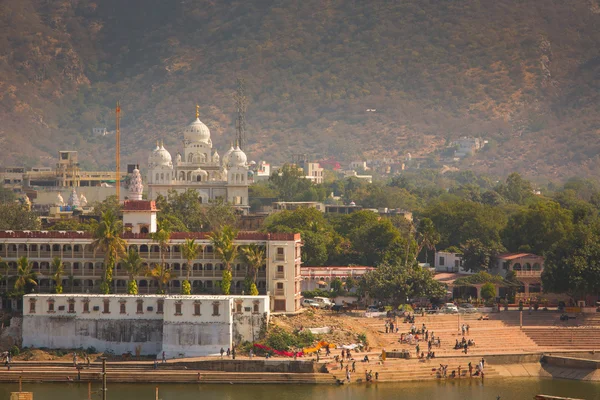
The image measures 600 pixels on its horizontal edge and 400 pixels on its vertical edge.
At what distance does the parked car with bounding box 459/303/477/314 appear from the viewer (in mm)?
77938

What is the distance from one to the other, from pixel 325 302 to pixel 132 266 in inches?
458

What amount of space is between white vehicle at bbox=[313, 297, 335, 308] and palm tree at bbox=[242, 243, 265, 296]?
5.96 metres

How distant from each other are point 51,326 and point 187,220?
3903cm

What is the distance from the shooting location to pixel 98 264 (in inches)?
2990

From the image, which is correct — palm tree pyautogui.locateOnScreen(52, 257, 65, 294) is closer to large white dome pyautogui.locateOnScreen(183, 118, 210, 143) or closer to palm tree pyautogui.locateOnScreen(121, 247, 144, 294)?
palm tree pyautogui.locateOnScreen(121, 247, 144, 294)

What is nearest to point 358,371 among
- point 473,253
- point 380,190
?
point 473,253

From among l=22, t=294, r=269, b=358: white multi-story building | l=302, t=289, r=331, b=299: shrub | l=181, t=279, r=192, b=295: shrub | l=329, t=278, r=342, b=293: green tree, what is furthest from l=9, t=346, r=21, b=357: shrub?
l=329, t=278, r=342, b=293: green tree

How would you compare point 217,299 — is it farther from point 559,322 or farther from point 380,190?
point 380,190

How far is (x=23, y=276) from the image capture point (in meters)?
73.9

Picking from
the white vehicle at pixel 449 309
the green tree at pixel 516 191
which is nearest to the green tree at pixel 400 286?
the white vehicle at pixel 449 309

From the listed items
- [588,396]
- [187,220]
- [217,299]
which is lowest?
[588,396]

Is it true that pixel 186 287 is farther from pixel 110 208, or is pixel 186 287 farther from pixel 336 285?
pixel 110 208

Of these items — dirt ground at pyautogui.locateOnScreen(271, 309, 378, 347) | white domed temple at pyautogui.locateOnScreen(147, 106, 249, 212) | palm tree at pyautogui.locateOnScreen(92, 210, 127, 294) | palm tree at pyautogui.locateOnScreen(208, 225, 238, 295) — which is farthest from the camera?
white domed temple at pyautogui.locateOnScreen(147, 106, 249, 212)

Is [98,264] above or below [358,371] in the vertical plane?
above
